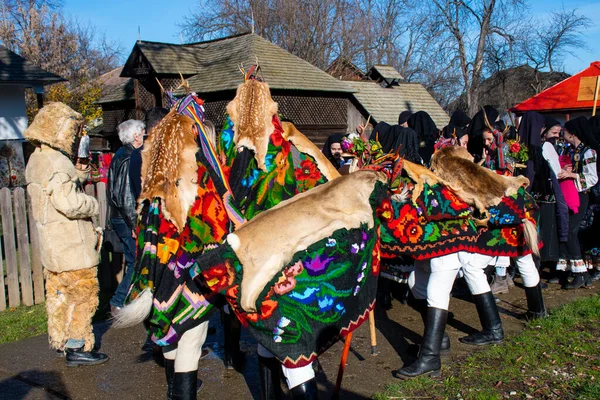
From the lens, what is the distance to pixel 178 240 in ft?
10.5

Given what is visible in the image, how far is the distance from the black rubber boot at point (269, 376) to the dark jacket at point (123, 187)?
1.92 meters

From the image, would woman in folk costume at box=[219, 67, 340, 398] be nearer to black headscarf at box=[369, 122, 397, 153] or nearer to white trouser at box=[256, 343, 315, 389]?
white trouser at box=[256, 343, 315, 389]

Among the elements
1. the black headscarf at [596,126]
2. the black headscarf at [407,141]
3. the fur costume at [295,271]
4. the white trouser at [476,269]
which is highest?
the black headscarf at [596,126]

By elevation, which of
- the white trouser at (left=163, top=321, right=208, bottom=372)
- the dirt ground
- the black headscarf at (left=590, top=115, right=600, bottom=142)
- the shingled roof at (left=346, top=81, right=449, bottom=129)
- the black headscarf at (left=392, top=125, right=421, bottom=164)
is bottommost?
the dirt ground

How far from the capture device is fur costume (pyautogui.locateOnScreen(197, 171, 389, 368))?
8.47 feet

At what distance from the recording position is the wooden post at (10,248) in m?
6.13

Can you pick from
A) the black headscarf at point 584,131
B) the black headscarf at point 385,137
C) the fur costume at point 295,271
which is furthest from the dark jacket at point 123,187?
the black headscarf at point 584,131

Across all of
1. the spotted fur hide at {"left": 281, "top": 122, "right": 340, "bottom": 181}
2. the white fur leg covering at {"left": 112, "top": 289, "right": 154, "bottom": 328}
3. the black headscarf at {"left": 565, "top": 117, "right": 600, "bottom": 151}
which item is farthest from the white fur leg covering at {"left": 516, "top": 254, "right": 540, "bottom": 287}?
the white fur leg covering at {"left": 112, "top": 289, "right": 154, "bottom": 328}

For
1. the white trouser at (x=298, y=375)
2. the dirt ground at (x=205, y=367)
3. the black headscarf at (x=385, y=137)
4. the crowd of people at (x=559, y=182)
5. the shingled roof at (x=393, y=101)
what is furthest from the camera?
the shingled roof at (x=393, y=101)

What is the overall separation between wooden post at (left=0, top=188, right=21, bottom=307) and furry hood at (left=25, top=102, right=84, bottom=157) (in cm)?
223

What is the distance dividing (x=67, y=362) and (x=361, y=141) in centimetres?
296

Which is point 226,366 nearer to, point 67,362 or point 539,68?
point 67,362

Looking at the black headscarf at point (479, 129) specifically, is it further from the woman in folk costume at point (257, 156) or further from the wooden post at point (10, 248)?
the wooden post at point (10, 248)

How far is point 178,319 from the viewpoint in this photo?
3.20 metres
